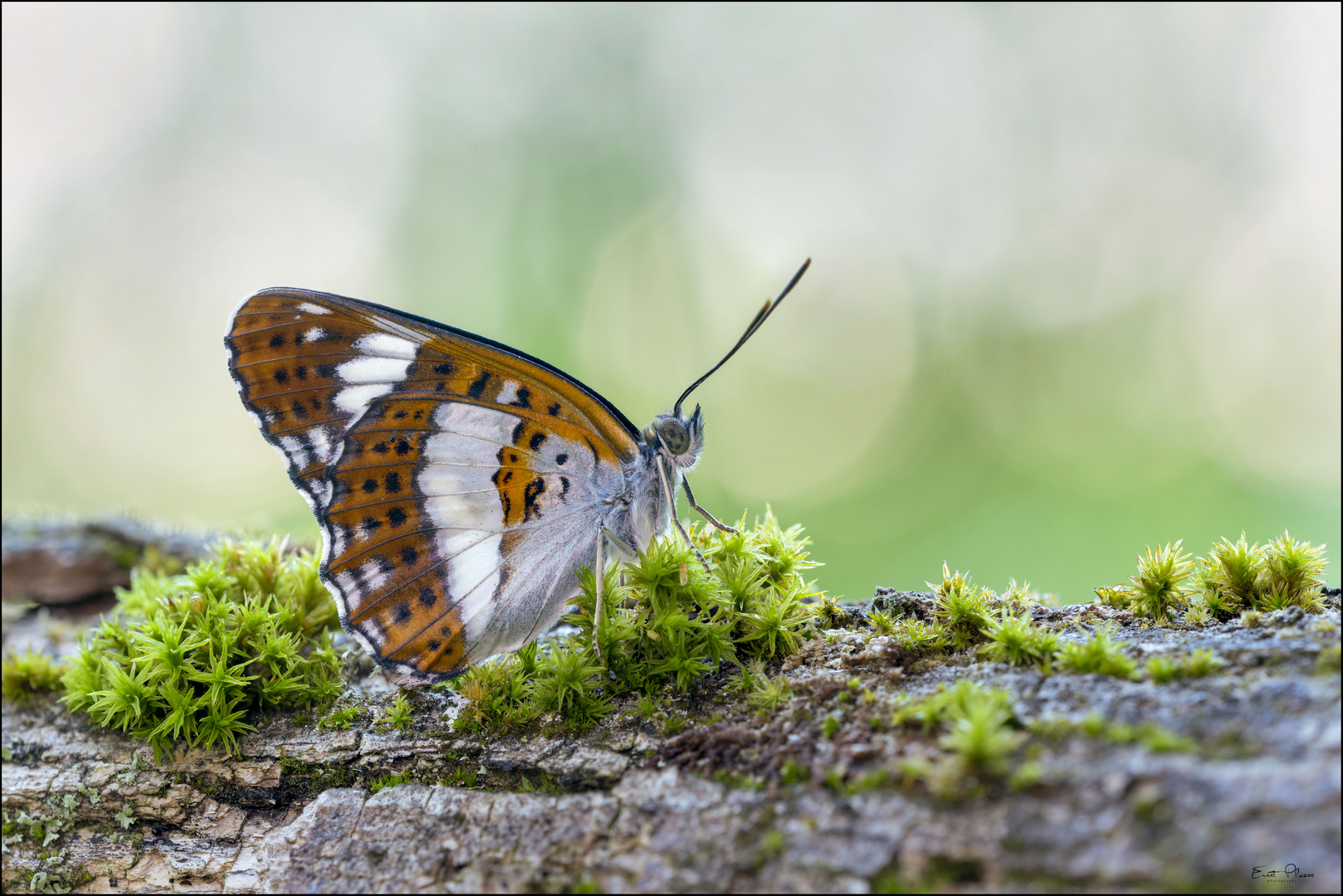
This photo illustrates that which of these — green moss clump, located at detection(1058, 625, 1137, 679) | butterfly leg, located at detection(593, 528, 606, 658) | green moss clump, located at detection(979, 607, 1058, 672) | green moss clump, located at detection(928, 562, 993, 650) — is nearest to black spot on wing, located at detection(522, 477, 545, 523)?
butterfly leg, located at detection(593, 528, 606, 658)

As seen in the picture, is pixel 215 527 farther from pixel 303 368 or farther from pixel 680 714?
pixel 680 714

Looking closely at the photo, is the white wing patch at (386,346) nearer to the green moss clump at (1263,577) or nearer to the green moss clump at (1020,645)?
the green moss clump at (1020,645)

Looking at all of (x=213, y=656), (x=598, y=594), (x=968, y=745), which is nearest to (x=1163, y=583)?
(x=968, y=745)

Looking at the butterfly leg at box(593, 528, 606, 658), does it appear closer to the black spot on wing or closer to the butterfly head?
the black spot on wing

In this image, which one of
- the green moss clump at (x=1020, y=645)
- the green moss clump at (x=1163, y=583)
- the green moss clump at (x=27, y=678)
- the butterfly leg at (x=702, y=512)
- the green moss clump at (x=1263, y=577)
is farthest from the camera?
the green moss clump at (x=27, y=678)

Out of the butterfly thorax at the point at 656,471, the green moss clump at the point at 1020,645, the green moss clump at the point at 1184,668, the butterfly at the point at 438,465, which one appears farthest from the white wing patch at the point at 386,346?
the green moss clump at the point at 1184,668

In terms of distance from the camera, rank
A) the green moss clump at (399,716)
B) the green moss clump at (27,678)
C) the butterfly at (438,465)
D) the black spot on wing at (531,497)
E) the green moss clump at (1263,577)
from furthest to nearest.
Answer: the green moss clump at (27,678) < the black spot on wing at (531,497) < the butterfly at (438,465) < the green moss clump at (399,716) < the green moss clump at (1263,577)

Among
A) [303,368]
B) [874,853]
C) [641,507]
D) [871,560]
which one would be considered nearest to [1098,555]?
[871,560]
